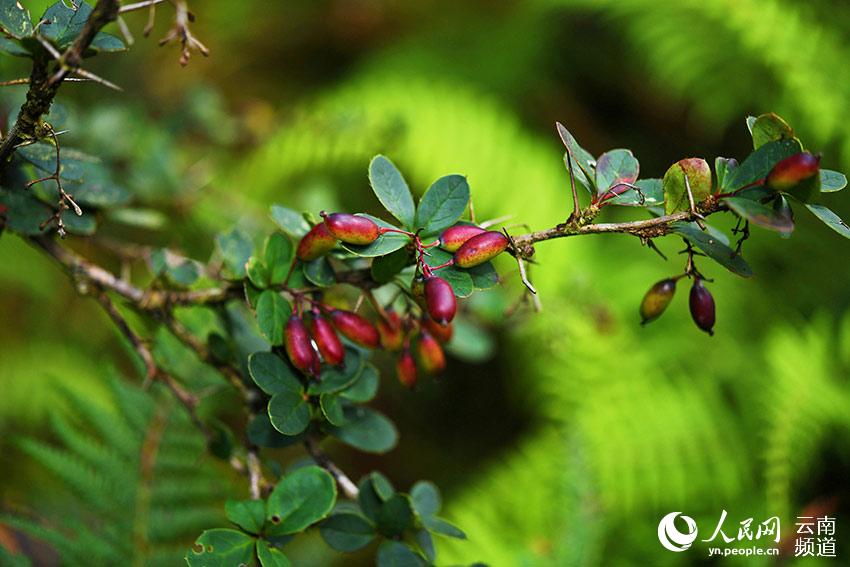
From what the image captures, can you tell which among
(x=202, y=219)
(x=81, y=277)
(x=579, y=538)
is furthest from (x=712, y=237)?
(x=202, y=219)

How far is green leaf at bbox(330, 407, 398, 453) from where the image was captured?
19.2 inches

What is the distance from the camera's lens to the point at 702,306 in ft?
1.34

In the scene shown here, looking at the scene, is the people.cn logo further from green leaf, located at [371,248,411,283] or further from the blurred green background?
green leaf, located at [371,248,411,283]

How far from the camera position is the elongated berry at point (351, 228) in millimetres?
382

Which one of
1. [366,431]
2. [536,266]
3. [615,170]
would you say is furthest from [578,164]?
[536,266]

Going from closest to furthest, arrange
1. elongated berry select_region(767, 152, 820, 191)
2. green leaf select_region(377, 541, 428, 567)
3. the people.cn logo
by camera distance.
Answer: elongated berry select_region(767, 152, 820, 191) → green leaf select_region(377, 541, 428, 567) → the people.cn logo

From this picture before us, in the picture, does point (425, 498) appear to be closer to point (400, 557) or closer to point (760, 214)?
point (400, 557)

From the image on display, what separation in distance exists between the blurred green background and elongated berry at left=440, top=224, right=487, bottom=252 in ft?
1.32

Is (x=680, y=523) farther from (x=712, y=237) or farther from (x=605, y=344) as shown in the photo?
(x=712, y=237)

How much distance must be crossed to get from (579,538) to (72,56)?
0.78 metres

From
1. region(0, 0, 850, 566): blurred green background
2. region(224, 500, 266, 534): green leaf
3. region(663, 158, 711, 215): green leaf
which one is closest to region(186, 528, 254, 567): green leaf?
region(224, 500, 266, 534): green leaf

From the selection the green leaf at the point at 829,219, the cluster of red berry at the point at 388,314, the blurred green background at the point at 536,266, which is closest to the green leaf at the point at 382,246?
the cluster of red berry at the point at 388,314

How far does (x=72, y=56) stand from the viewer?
1.08ft

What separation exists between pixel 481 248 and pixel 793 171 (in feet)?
0.53
